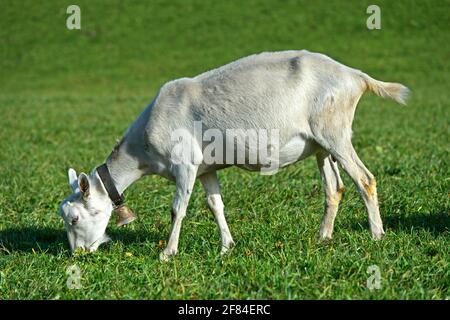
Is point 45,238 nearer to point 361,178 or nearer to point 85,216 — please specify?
point 85,216

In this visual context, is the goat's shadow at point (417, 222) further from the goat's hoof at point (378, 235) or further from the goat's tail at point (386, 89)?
the goat's tail at point (386, 89)

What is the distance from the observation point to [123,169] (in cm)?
686

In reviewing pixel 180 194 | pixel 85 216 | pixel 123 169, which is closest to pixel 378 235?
pixel 180 194

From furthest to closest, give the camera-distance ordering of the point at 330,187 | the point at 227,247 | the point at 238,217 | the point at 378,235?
the point at 238,217, the point at 330,187, the point at 227,247, the point at 378,235

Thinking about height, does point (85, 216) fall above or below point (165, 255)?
above

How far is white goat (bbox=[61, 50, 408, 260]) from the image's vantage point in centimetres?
632

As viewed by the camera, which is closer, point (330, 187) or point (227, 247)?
point (227, 247)

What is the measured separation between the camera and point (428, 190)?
27.8ft

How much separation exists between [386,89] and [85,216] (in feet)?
10.2

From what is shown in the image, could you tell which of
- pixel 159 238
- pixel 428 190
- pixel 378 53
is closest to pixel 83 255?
pixel 159 238

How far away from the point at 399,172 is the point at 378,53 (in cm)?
2773

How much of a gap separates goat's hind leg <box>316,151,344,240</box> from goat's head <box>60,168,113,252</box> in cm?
215

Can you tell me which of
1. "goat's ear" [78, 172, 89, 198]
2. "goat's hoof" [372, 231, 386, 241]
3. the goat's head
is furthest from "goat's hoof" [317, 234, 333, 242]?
"goat's ear" [78, 172, 89, 198]

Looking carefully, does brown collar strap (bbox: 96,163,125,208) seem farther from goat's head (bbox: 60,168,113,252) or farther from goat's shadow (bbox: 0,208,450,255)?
goat's shadow (bbox: 0,208,450,255)
